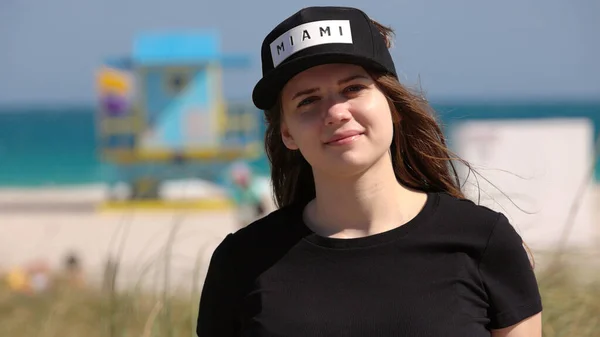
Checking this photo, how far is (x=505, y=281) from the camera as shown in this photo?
192 cm

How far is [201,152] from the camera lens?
18.2 metres

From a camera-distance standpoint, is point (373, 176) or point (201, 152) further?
point (201, 152)

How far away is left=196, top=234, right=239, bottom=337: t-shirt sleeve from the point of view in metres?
2.10

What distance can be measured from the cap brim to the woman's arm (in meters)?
0.60

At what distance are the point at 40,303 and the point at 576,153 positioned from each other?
3671 millimetres

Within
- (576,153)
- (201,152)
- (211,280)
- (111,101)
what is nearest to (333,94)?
(211,280)

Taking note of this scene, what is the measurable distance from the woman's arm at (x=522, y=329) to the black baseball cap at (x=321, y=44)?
59 centimetres

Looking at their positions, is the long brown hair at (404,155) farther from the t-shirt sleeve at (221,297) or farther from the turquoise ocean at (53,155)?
the turquoise ocean at (53,155)

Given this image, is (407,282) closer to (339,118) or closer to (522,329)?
(522,329)

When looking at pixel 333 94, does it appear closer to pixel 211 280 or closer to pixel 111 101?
pixel 211 280

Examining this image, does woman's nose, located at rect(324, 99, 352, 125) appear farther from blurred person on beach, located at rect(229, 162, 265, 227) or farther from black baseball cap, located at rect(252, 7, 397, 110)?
blurred person on beach, located at rect(229, 162, 265, 227)

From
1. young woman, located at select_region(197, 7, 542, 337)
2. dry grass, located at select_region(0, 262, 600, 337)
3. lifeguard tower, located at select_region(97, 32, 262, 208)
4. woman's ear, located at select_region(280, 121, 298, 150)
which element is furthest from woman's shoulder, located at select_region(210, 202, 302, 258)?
lifeguard tower, located at select_region(97, 32, 262, 208)

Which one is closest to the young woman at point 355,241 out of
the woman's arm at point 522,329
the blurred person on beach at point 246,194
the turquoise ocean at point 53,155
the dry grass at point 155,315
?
the woman's arm at point 522,329

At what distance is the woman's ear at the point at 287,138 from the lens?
213 cm
